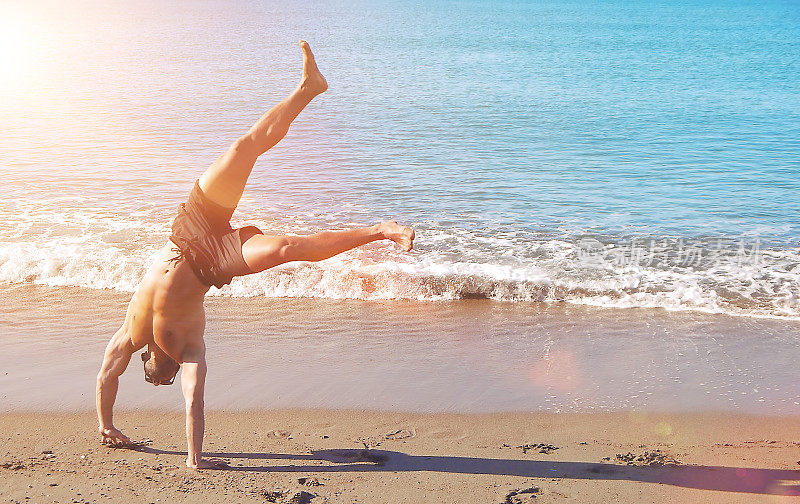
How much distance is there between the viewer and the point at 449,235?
12.3 meters

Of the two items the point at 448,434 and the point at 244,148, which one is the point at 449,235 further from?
the point at 244,148

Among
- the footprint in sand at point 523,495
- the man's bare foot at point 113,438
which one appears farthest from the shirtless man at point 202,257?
the footprint in sand at point 523,495

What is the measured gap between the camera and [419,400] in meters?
6.59

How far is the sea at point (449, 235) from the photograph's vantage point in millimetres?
7117

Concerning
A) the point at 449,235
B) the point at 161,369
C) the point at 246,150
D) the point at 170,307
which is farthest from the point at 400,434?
the point at 449,235

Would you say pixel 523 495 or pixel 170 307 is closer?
pixel 523 495

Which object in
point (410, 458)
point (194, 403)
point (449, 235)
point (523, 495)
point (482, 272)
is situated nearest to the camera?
point (523, 495)

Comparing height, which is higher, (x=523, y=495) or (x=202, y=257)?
(x=202, y=257)

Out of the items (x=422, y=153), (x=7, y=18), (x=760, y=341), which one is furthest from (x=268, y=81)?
(x=7, y=18)

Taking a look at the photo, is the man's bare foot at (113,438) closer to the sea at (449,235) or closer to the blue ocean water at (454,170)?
the sea at (449,235)

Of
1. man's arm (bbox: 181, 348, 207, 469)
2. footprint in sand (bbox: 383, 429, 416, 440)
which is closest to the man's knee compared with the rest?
man's arm (bbox: 181, 348, 207, 469)

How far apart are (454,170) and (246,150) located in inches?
496

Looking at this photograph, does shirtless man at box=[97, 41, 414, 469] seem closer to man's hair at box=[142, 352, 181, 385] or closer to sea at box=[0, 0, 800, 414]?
man's hair at box=[142, 352, 181, 385]

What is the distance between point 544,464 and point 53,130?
2023 cm
